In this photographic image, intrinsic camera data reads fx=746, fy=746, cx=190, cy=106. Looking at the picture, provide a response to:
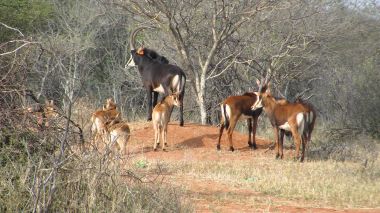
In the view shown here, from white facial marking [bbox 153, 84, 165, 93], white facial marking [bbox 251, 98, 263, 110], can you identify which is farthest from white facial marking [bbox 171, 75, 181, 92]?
white facial marking [bbox 251, 98, 263, 110]

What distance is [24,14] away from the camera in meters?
25.9

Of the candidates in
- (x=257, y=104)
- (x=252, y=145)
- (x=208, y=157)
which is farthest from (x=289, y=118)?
(x=252, y=145)

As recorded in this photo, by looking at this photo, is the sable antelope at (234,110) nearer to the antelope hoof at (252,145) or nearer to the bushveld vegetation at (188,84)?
the antelope hoof at (252,145)

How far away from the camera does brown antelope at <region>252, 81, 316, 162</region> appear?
50.6ft

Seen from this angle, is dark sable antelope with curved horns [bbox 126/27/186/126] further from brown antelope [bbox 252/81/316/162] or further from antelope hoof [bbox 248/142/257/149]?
brown antelope [bbox 252/81/316/162]

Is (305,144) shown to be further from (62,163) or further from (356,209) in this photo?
(62,163)

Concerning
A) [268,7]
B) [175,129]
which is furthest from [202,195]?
[268,7]

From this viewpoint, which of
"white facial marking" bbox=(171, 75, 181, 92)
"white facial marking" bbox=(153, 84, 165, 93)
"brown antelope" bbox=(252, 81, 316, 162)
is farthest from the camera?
"white facial marking" bbox=(153, 84, 165, 93)

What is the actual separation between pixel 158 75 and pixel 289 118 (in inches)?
188

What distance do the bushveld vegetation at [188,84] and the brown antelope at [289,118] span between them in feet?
1.94

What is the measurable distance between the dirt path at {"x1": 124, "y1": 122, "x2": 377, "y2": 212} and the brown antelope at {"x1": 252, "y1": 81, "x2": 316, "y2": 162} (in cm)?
66

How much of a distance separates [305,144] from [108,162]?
8.69 meters

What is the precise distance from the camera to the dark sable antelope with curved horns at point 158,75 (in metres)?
18.5

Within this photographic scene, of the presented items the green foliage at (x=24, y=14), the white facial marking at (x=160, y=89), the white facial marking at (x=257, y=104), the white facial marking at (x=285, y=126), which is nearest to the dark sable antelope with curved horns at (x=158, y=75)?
the white facial marking at (x=160, y=89)
